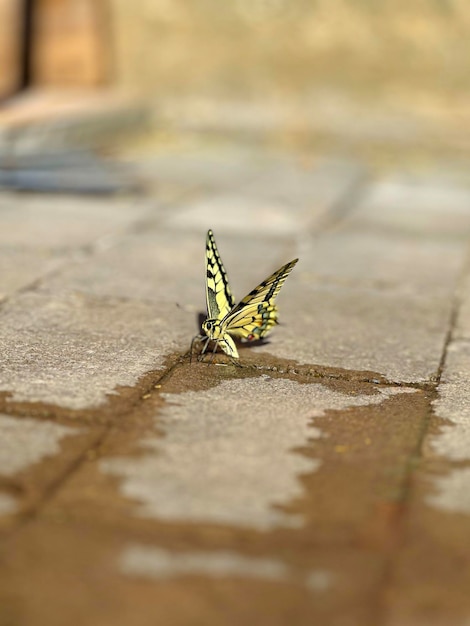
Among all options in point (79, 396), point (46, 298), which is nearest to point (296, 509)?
point (79, 396)

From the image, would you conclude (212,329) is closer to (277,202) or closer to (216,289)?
(216,289)

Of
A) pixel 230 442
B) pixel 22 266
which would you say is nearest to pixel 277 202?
pixel 22 266

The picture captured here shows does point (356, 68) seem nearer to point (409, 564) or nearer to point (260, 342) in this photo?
point (260, 342)

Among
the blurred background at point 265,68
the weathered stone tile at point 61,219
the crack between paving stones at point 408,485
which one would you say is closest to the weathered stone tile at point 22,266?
the weathered stone tile at point 61,219

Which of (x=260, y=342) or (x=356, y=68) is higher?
(x=356, y=68)

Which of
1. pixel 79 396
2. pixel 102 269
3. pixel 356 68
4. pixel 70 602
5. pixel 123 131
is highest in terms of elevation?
pixel 356 68

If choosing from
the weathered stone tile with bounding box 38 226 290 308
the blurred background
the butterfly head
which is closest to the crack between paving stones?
the butterfly head
